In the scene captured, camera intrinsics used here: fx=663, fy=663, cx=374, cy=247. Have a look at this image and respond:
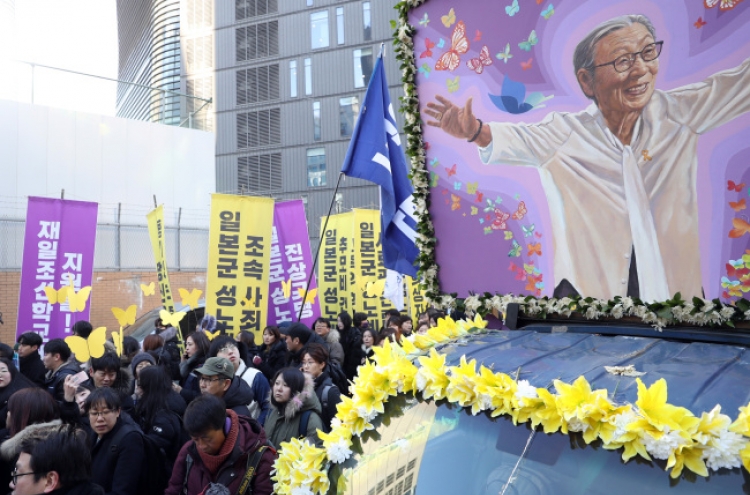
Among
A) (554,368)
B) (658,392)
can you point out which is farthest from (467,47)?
(658,392)

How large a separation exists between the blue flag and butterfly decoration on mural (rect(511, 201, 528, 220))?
1.36 metres

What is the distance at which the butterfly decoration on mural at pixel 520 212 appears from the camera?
133 inches

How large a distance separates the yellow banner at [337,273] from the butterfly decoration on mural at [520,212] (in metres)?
10.7

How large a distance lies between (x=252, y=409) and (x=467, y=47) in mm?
3558

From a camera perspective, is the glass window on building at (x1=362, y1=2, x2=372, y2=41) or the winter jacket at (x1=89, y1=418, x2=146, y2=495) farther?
the glass window on building at (x1=362, y1=2, x2=372, y2=41)

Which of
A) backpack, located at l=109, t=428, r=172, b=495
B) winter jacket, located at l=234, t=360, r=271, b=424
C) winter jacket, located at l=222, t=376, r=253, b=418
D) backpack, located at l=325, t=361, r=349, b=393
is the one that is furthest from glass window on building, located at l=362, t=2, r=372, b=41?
backpack, located at l=109, t=428, r=172, b=495

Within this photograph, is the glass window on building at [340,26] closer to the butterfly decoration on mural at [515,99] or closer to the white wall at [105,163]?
the white wall at [105,163]

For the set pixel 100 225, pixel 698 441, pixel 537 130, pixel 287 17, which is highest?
pixel 287 17

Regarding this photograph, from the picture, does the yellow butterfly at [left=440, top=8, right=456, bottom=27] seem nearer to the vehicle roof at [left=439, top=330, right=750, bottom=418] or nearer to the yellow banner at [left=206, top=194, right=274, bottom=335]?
the vehicle roof at [left=439, top=330, right=750, bottom=418]

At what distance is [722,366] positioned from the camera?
2.17 meters

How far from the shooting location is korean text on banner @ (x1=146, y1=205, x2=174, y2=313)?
10.8 metres

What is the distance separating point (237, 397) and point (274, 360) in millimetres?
3553

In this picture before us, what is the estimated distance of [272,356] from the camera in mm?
8375

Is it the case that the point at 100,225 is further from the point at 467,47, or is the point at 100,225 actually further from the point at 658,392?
the point at 658,392
